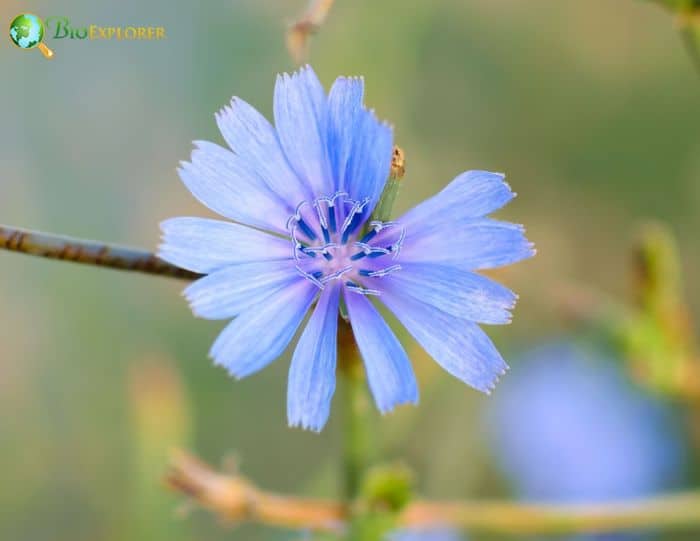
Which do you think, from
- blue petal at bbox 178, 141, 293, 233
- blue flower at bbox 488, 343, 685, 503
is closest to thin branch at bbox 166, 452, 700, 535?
blue petal at bbox 178, 141, 293, 233

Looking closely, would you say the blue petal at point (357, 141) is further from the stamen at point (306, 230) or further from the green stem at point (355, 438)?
the green stem at point (355, 438)

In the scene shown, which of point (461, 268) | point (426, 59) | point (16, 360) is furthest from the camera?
point (426, 59)

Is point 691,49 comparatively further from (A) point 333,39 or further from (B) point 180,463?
(A) point 333,39

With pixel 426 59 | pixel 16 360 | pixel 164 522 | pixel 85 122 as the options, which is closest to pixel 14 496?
pixel 16 360

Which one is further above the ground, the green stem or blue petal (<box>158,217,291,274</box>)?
blue petal (<box>158,217,291,274</box>)

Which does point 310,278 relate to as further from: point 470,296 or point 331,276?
point 470,296

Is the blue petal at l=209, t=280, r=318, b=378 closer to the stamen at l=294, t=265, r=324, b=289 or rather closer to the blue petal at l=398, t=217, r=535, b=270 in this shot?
the stamen at l=294, t=265, r=324, b=289
